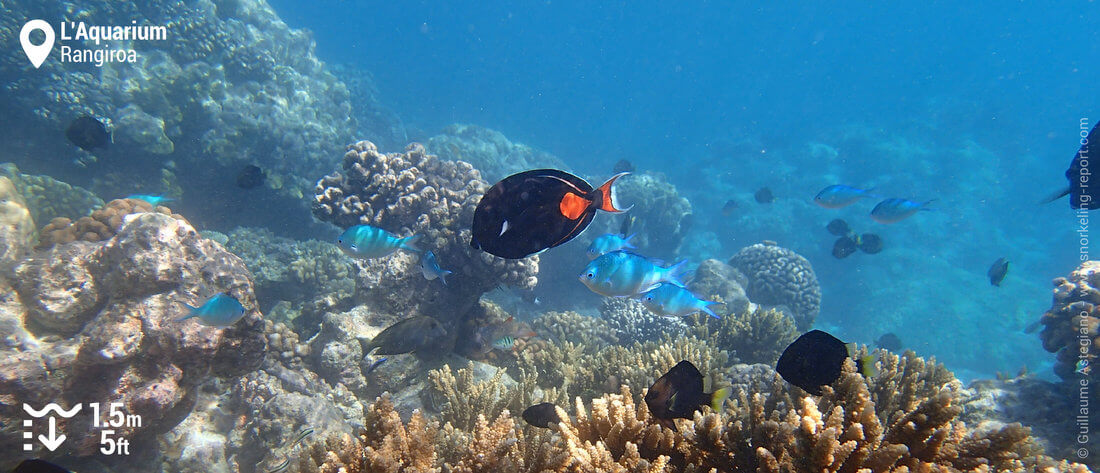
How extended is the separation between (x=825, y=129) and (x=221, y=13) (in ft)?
A: 133

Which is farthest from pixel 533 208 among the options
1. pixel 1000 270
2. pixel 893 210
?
pixel 1000 270

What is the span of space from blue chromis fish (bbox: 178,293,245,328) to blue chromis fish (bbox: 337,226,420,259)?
40.0 inches

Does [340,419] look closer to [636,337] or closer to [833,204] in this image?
[636,337]

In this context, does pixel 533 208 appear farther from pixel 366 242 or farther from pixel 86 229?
pixel 86 229

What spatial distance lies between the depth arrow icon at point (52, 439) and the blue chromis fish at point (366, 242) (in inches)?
104

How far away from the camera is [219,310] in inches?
144

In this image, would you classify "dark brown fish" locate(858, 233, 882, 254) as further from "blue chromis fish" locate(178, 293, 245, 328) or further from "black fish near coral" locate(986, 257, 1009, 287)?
"blue chromis fish" locate(178, 293, 245, 328)

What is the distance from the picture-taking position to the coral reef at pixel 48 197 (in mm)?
7438

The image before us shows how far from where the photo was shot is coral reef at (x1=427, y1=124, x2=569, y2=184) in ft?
58.0

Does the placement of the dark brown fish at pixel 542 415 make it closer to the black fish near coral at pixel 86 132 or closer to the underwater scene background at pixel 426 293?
the underwater scene background at pixel 426 293

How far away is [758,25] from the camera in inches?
3044

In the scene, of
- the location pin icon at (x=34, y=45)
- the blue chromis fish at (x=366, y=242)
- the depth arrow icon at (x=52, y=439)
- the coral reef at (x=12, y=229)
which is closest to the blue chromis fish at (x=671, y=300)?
the blue chromis fish at (x=366, y=242)

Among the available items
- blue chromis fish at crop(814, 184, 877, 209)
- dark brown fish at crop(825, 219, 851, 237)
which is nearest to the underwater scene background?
dark brown fish at crop(825, 219, 851, 237)

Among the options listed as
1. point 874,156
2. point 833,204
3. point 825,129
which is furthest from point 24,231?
point 825,129
